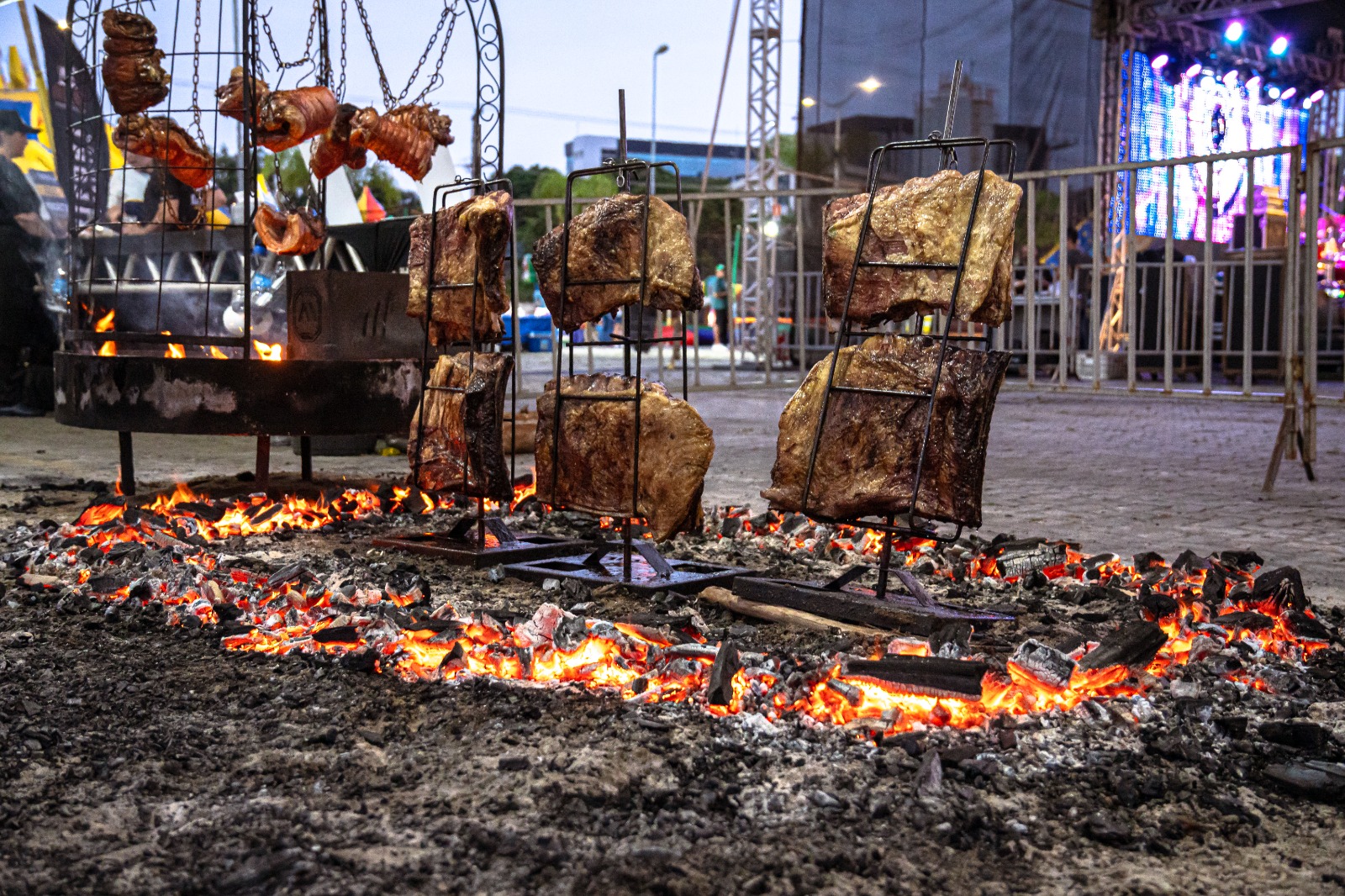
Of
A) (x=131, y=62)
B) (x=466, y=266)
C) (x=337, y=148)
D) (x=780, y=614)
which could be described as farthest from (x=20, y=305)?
(x=780, y=614)

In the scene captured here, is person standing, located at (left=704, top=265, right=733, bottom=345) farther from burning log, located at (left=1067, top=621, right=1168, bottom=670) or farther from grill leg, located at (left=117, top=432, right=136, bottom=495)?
burning log, located at (left=1067, top=621, right=1168, bottom=670)

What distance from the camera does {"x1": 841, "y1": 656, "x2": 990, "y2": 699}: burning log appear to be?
3.74 metres

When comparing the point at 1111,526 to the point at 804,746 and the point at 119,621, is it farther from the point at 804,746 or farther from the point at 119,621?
the point at 119,621

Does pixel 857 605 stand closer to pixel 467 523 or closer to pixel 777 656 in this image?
pixel 777 656

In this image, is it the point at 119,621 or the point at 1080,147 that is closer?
the point at 119,621

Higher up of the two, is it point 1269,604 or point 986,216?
point 986,216

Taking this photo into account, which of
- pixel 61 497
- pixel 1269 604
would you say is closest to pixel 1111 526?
pixel 1269 604

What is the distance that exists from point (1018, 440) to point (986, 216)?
331 inches

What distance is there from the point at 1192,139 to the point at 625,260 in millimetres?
22538

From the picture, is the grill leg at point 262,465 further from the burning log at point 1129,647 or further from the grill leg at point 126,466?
the burning log at point 1129,647

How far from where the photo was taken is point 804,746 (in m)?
3.43

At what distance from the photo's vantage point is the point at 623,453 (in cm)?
525

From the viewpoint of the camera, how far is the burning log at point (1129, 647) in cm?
404

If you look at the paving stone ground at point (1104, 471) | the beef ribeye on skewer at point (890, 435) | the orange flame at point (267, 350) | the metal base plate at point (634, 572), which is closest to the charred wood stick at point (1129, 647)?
the beef ribeye on skewer at point (890, 435)
